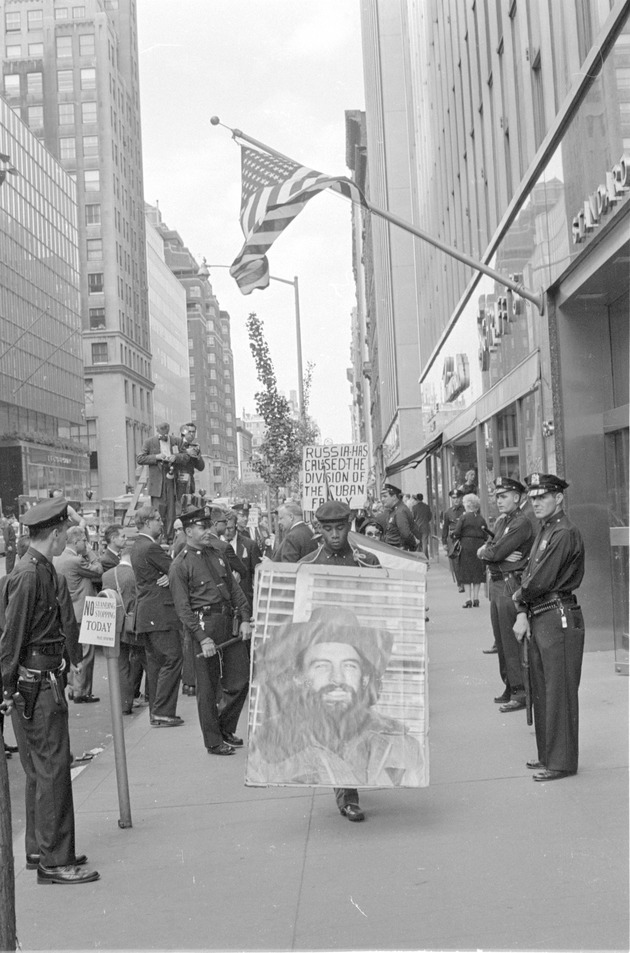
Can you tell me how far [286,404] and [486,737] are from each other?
94.1ft

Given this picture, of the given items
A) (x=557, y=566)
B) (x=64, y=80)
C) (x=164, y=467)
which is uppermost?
(x=64, y=80)

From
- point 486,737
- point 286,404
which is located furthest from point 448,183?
point 486,737

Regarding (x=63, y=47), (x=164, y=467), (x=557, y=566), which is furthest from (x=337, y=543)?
(x=63, y=47)

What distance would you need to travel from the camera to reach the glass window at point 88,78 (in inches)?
4405

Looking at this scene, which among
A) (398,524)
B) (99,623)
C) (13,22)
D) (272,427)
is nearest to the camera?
(99,623)

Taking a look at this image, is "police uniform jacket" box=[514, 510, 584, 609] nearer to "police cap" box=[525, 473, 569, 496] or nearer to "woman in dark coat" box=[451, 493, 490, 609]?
"police cap" box=[525, 473, 569, 496]

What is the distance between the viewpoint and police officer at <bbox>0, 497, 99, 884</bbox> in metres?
5.85

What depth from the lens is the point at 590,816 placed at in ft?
20.0

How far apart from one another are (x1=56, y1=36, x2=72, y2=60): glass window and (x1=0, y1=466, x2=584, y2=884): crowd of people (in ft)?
348

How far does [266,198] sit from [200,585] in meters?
5.14

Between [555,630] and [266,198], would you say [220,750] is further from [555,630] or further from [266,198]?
[266,198]

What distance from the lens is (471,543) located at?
60.7ft

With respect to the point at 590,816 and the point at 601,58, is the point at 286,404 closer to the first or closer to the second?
the point at 601,58

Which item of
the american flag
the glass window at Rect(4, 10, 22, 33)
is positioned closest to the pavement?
the american flag
